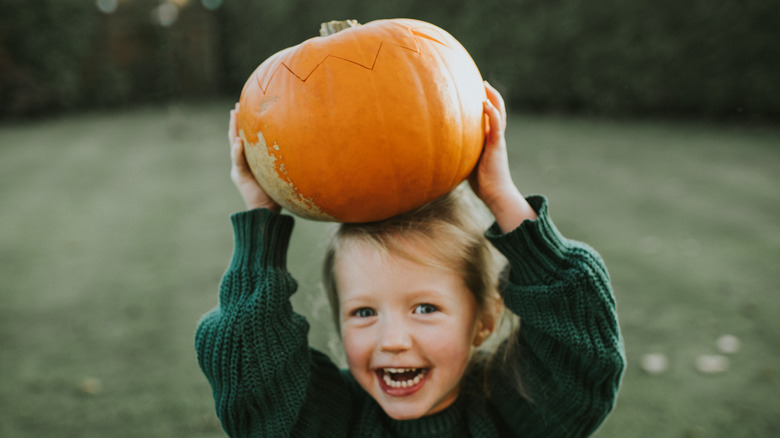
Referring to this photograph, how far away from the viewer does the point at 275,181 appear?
178 centimetres

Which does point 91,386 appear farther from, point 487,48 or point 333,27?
point 487,48

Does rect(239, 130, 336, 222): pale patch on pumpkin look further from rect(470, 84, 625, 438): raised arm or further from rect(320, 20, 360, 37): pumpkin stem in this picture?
rect(470, 84, 625, 438): raised arm

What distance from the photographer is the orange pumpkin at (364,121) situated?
165 cm

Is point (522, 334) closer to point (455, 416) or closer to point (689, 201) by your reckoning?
point (455, 416)

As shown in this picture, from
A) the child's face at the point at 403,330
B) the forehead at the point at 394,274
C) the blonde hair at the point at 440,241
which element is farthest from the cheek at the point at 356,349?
the blonde hair at the point at 440,241

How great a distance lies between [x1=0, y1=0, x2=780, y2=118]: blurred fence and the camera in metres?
10.2

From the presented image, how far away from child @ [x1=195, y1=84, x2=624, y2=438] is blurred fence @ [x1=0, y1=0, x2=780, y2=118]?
32.7ft

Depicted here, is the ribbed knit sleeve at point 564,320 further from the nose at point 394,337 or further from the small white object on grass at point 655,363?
the small white object on grass at point 655,363

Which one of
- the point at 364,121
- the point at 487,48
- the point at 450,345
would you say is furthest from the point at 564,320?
the point at 487,48

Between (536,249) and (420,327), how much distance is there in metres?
0.43

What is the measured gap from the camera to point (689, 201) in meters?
6.73

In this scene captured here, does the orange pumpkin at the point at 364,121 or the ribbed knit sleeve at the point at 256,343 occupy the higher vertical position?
the orange pumpkin at the point at 364,121

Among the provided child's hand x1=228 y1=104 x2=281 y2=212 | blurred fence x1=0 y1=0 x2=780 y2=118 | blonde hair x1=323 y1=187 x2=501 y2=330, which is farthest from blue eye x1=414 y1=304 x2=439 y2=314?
blurred fence x1=0 y1=0 x2=780 y2=118

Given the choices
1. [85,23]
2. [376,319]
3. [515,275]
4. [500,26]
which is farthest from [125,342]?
[85,23]
